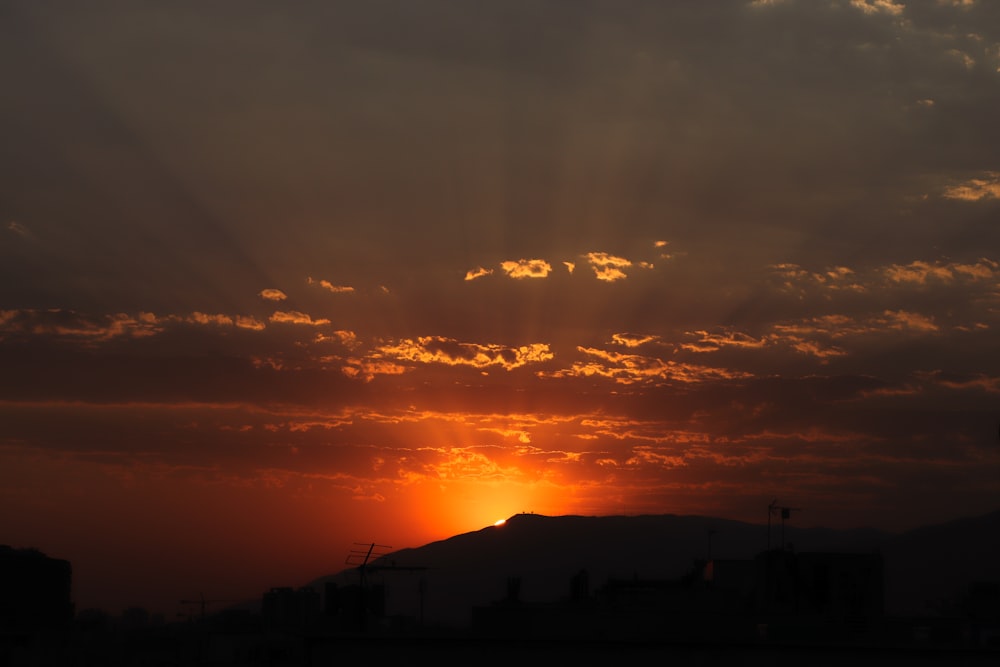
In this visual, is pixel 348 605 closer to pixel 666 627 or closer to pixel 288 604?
pixel 666 627

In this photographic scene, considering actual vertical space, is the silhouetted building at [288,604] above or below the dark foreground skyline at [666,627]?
above

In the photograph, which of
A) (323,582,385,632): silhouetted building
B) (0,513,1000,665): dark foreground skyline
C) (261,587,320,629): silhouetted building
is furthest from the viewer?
(261,587,320,629): silhouetted building

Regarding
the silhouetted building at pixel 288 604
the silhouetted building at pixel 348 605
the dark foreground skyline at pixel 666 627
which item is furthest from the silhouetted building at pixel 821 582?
the silhouetted building at pixel 288 604

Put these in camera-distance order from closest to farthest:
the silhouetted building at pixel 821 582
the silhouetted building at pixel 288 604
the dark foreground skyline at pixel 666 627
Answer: the dark foreground skyline at pixel 666 627 < the silhouetted building at pixel 821 582 < the silhouetted building at pixel 288 604

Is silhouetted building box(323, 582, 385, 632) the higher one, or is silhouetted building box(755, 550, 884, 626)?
silhouetted building box(755, 550, 884, 626)

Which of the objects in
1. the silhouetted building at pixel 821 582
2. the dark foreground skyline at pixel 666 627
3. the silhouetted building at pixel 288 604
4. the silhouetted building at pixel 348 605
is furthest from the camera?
the silhouetted building at pixel 288 604

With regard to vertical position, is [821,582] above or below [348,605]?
above

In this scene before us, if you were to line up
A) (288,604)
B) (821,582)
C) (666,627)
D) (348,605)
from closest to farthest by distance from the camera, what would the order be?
(666,627)
(348,605)
(821,582)
(288,604)

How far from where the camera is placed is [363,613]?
75.4m

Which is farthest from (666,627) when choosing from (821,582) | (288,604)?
(288,604)


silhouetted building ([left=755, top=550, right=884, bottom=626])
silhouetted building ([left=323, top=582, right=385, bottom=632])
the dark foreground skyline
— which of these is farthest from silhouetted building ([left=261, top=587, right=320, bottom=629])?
silhouetted building ([left=755, top=550, right=884, bottom=626])

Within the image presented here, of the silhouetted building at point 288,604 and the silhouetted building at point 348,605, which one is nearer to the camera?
the silhouetted building at point 348,605

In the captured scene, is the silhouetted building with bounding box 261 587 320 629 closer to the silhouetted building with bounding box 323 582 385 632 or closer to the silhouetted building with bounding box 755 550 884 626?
the silhouetted building with bounding box 323 582 385 632

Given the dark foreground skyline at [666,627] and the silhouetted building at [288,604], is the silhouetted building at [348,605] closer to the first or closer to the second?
the dark foreground skyline at [666,627]
